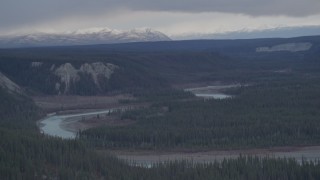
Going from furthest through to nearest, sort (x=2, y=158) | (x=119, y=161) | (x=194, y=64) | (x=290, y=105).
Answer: (x=194, y=64)
(x=290, y=105)
(x=119, y=161)
(x=2, y=158)

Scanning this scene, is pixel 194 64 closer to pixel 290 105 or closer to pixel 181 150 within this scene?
pixel 290 105

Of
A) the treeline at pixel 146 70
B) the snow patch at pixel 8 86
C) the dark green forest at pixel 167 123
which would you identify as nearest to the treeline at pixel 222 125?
the dark green forest at pixel 167 123

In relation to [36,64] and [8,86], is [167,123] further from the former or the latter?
[36,64]

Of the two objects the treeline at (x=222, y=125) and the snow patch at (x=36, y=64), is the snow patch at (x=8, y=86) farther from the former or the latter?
the treeline at (x=222, y=125)

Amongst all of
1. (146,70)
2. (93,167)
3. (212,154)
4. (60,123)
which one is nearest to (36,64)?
(146,70)

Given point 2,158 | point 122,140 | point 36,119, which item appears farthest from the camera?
point 36,119

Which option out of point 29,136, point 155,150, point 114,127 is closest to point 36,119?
point 114,127
